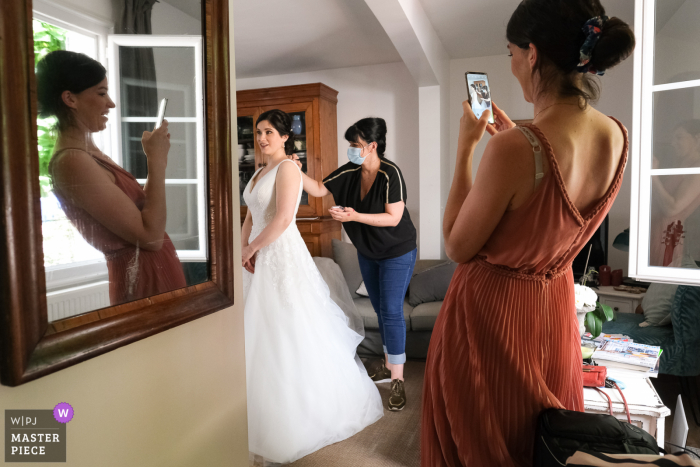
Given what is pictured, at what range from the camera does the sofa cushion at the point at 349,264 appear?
3.68 metres

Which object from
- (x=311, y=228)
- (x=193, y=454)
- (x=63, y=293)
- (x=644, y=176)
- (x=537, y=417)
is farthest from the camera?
(x=311, y=228)

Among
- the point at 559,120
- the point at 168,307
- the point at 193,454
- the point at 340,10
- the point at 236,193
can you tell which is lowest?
the point at 193,454

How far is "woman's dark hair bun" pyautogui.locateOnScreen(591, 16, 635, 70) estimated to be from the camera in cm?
85

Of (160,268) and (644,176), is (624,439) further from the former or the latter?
(644,176)

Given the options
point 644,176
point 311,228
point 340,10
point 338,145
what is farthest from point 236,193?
point 338,145

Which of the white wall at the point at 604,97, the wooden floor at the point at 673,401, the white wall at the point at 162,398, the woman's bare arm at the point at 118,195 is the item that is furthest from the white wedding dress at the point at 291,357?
the white wall at the point at 604,97

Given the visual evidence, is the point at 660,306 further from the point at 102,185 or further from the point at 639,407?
the point at 102,185

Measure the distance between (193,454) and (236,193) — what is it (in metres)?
0.53

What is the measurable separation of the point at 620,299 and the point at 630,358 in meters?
1.88

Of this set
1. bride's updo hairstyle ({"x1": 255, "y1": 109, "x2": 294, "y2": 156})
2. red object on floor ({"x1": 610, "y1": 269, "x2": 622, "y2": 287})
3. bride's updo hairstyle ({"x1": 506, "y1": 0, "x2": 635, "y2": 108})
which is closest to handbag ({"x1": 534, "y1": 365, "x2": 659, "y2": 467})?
bride's updo hairstyle ({"x1": 506, "y1": 0, "x2": 635, "y2": 108})

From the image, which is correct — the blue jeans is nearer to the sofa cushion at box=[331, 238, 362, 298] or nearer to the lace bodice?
the lace bodice

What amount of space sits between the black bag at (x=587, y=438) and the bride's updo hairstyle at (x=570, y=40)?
2.03ft

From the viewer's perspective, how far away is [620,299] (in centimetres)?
335

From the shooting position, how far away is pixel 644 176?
2.16 m
